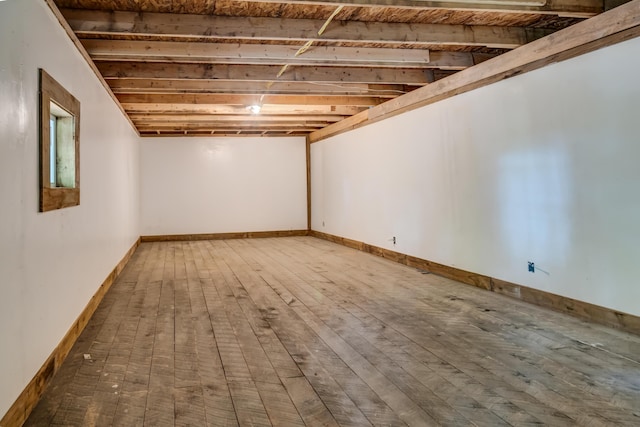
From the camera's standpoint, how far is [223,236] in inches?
374

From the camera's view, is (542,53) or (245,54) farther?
(245,54)

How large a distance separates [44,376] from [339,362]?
66.9 inches

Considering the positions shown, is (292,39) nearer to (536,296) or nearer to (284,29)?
(284,29)

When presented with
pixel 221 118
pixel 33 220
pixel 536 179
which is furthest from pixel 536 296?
pixel 221 118

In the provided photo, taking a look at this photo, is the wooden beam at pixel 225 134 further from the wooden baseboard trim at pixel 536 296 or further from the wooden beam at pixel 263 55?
the wooden beam at pixel 263 55

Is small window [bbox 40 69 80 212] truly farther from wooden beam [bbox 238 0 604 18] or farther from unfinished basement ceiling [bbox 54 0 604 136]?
wooden beam [bbox 238 0 604 18]

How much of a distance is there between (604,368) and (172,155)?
8.80 metres

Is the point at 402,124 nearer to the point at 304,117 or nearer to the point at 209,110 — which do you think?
the point at 304,117

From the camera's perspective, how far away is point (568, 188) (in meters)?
3.44

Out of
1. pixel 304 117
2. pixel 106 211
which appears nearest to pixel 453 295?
pixel 106 211

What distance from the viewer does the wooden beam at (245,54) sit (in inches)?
150

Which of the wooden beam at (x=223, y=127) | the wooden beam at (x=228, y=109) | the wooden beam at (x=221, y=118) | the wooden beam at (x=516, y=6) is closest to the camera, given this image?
the wooden beam at (x=516, y=6)

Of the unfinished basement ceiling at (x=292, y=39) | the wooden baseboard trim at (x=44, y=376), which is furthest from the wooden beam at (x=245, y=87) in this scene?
the wooden baseboard trim at (x=44, y=376)

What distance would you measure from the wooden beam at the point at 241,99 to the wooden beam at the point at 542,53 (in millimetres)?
774
